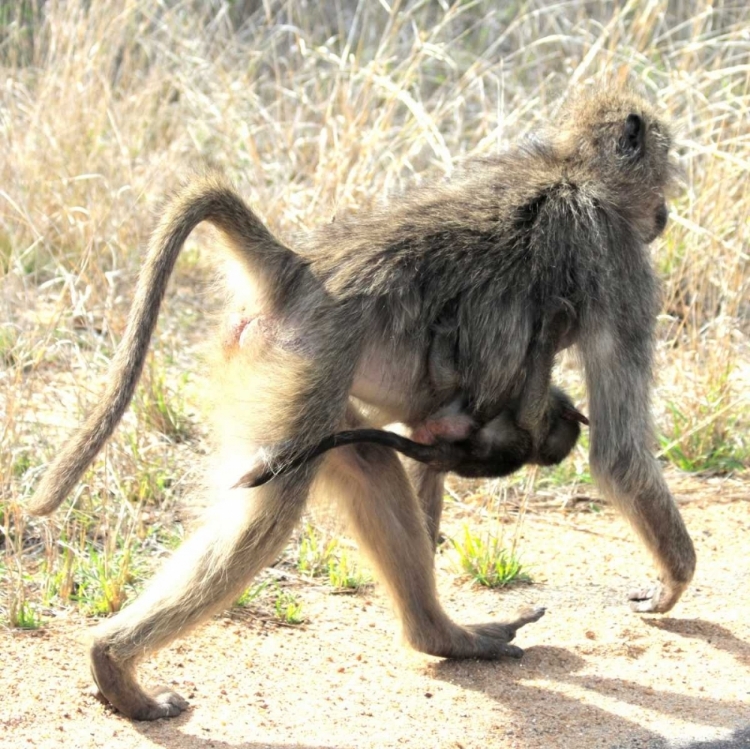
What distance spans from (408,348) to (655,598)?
51.0 inches

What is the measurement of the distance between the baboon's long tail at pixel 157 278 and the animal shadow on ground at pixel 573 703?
1284mm

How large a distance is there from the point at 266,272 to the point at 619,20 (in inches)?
123

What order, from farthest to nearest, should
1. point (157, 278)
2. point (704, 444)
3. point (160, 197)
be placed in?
point (704, 444) < point (160, 197) < point (157, 278)

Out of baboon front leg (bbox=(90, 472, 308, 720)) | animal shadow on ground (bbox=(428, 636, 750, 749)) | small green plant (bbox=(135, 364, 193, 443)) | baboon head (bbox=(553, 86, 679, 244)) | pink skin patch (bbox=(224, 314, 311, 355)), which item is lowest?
animal shadow on ground (bbox=(428, 636, 750, 749))

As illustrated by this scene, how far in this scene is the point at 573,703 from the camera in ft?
11.2

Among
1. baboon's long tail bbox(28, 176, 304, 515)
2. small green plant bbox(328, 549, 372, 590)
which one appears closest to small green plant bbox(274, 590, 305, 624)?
small green plant bbox(328, 549, 372, 590)

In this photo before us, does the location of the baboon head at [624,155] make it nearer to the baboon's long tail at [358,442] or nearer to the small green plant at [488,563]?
the baboon's long tail at [358,442]

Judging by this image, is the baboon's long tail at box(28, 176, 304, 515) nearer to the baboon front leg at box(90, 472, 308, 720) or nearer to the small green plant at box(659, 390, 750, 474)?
the baboon front leg at box(90, 472, 308, 720)

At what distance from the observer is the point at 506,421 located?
11.2 ft

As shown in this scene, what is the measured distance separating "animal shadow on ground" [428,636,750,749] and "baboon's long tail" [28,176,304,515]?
1284mm

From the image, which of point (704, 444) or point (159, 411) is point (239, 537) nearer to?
point (159, 411)

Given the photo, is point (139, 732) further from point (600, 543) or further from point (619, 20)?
point (619, 20)

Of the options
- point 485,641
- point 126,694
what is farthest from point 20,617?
point 485,641

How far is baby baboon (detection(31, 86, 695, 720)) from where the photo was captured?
9.99 ft
